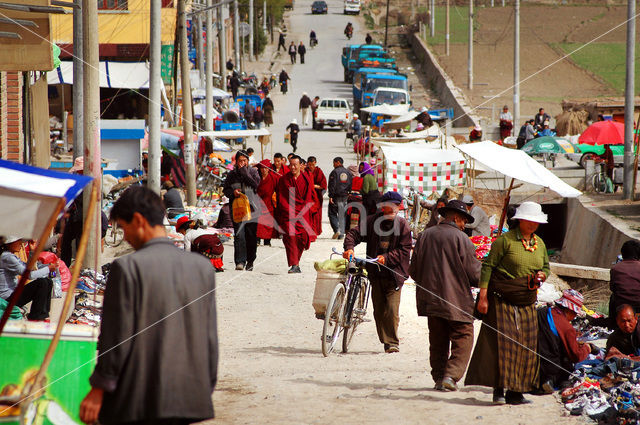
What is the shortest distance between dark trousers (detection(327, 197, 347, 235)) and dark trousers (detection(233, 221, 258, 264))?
460 cm

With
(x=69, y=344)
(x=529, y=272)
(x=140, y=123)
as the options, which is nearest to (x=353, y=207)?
(x=140, y=123)

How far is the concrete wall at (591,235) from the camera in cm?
1842

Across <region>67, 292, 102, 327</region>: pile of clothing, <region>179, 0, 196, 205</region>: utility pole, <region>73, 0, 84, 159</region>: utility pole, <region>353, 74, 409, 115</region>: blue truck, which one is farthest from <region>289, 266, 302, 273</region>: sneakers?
<region>353, 74, 409, 115</region>: blue truck

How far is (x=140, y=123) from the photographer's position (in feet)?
80.6

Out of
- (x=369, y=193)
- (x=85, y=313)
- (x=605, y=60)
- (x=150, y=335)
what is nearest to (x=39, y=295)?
(x=85, y=313)

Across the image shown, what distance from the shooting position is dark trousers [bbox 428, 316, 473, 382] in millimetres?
7891

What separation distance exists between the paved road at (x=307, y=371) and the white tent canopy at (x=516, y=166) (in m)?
2.03

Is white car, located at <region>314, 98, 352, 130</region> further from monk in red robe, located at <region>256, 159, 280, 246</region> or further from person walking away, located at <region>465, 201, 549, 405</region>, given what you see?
person walking away, located at <region>465, 201, 549, 405</region>

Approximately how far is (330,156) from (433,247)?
26.6 m

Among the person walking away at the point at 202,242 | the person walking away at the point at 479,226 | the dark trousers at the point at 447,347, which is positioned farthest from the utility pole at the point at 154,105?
the dark trousers at the point at 447,347

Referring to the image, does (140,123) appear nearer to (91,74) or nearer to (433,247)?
(91,74)

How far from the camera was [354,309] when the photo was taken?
970 centimetres

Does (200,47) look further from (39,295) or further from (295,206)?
(39,295)

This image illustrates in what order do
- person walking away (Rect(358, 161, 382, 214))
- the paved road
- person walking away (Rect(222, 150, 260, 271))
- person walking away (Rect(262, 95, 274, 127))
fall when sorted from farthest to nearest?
person walking away (Rect(262, 95, 274, 127)) < person walking away (Rect(358, 161, 382, 214)) < person walking away (Rect(222, 150, 260, 271)) < the paved road
